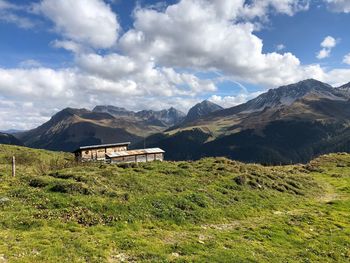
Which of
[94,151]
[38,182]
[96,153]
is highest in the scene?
[94,151]

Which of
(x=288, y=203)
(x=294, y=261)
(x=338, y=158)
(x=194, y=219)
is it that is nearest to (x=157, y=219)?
(x=194, y=219)

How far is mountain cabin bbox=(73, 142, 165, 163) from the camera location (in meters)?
63.9

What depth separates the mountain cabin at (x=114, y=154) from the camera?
210 feet

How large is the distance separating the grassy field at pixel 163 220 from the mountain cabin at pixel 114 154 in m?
16.5

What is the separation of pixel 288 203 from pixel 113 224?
82.6 feet

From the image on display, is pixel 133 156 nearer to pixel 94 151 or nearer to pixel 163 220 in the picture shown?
pixel 94 151

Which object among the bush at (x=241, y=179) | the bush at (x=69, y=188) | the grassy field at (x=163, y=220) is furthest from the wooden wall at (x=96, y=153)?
the bush at (x=69, y=188)

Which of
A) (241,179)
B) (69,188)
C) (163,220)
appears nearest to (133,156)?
(241,179)

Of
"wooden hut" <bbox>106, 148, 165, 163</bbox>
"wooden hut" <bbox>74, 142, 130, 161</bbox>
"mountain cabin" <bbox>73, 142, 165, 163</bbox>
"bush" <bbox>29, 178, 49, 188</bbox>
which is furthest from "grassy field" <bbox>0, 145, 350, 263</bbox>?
"wooden hut" <bbox>74, 142, 130, 161</bbox>

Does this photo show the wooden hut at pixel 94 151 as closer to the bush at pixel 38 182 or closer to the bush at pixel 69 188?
the bush at pixel 38 182

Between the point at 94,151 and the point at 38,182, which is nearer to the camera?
the point at 38,182

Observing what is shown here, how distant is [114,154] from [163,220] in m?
35.8

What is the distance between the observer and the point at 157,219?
2956cm

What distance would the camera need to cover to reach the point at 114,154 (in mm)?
63750
